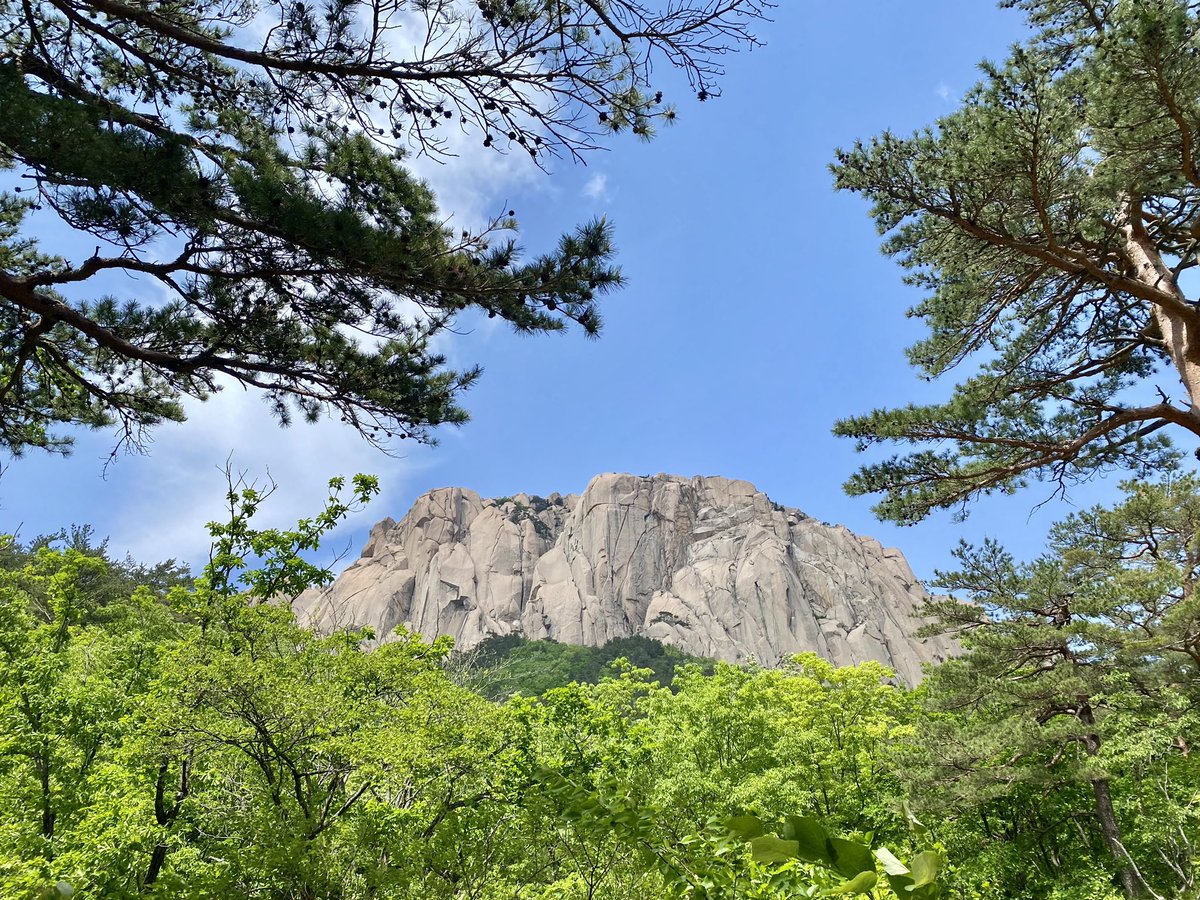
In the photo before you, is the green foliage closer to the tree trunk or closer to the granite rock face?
the granite rock face

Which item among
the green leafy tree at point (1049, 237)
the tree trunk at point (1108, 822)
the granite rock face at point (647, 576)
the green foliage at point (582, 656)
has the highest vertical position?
the granite rock face at point (647, 576)

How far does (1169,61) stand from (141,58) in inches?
292

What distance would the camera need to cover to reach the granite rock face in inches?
2704

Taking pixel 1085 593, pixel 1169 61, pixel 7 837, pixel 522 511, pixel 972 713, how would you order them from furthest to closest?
1. pixel 522 511
2. pixel 972 713
3. pixel 1085 593
4. pixel 7 837
5. pixel 1169 61

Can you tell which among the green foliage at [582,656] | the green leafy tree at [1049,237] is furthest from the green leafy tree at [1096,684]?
the green foliage at [582,656]

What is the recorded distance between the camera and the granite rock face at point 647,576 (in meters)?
68.7

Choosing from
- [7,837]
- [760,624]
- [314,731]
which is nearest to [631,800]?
[314,731]

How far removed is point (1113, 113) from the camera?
5402 mm

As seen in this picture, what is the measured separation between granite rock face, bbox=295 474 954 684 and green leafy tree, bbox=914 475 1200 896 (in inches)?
2206

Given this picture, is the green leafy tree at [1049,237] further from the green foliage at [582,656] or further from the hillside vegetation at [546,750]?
the green foliage at [582,656]

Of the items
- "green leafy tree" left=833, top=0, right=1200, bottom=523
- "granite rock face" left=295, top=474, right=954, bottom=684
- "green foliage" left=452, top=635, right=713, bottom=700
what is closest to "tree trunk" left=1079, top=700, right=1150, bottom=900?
"green leafy tree" left=833, top=0, right=1200, bottom=523

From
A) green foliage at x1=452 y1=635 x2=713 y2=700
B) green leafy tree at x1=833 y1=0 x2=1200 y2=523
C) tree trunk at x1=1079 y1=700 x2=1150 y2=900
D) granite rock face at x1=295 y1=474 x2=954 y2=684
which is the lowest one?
tree trunk at x1=1079 y1=700 x2=1150 y2=900

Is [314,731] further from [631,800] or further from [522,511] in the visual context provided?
[522,511]

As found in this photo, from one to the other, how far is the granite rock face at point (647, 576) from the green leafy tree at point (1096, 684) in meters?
56.0
